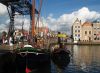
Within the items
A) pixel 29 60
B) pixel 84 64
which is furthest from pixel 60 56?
pixel 29 60

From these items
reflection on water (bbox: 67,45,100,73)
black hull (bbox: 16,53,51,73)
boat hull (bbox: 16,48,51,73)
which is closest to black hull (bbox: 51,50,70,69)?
reflection on water (bbox: 67,45,100,73)

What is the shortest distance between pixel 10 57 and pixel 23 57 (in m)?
2.36

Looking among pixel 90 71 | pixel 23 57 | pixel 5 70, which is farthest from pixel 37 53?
pixel 90 71

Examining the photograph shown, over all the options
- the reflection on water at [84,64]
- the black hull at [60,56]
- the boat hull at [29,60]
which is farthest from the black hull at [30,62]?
the black hull at [60,56]

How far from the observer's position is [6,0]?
2339 inches

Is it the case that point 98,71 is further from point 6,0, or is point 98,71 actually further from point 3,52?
point 6,0

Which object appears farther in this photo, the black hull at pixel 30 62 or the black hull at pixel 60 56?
the black hull at pixel 60 56

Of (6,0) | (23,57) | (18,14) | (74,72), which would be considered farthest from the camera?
(18,14)

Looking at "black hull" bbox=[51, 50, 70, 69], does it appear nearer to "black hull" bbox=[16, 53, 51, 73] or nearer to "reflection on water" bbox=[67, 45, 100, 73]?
"reflection on water" bbox=[67, 45, 100, 73]

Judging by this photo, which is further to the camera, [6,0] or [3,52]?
[6,0]

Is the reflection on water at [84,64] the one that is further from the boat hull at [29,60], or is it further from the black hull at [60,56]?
the boat hull at [29,60]

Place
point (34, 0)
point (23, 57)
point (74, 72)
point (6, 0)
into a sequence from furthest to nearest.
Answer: point (6, 0)
point (34, 0)
point (74, 72)
point (23, 57)

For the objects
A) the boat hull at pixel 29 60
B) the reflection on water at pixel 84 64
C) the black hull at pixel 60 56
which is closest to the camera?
the boat hull at pixel 29 60

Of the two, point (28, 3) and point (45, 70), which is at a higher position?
point (28, 3)
